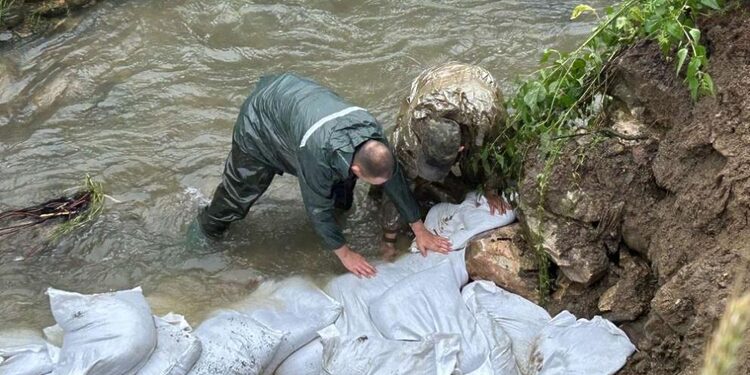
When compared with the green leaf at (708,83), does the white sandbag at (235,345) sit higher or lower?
lower

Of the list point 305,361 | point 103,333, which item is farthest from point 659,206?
point 103,333

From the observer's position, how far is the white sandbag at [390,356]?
8.81 feet

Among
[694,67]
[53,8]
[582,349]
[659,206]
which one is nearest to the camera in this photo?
[694,67]

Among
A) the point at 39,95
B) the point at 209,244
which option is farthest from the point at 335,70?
the point at 39,95

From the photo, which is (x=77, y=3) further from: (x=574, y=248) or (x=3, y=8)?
(x=574, y=248)

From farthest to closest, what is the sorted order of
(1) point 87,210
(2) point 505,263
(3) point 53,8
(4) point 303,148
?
(3) point 53,8 → (1) point 87,210 → (2) point 505,263 → (4) point 303,148

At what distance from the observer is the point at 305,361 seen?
2.91 m

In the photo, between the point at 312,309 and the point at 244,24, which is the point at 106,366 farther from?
the point at 244,24

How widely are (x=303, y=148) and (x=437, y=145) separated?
56 centimetres

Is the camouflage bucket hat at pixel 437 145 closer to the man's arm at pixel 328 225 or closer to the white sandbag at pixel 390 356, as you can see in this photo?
the man's arm at pixel 328 225

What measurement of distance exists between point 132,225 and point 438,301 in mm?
1800

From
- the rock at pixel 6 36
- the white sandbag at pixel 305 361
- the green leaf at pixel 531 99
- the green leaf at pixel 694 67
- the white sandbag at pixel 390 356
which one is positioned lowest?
the white sandbag at pixel 305 361

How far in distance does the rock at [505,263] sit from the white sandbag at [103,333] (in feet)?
4.57

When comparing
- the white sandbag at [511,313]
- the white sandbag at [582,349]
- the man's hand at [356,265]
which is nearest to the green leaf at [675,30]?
the white sandbag at [582,349]
